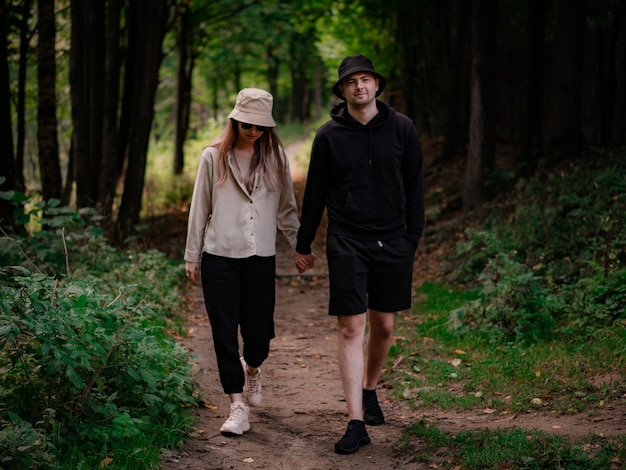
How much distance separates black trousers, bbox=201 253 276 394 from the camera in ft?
18.8

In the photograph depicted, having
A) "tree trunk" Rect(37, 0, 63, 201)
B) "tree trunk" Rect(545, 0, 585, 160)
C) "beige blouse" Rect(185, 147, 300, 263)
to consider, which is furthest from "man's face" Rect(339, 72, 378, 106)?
"tree trunk" Rect(545, 0, 585, 160)

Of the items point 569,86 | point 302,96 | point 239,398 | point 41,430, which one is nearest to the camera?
point 41,430

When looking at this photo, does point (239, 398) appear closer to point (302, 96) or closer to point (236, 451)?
point (236, 451)

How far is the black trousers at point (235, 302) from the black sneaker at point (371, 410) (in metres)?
0.94

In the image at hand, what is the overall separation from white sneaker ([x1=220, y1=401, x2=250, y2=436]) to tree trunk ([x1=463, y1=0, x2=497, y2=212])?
→ 921 centimetres

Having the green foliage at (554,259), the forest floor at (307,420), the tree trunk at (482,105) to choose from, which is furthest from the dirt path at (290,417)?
the tree trunk at (482,105)

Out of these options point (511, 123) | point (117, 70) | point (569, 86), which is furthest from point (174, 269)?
point (511, 123)

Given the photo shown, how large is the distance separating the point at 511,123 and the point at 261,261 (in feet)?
57.5

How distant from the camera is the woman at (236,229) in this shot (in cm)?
568

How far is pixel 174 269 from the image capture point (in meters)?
10.8

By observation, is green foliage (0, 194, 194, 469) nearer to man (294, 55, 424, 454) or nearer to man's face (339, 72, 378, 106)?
man (294, 55, 424, 454)

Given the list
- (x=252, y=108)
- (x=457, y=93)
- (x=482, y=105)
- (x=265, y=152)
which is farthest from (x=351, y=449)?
(x=457, y=93)

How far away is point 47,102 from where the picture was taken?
1154cm

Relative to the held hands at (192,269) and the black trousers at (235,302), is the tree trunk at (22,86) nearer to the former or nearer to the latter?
the held hands at (192,269)
